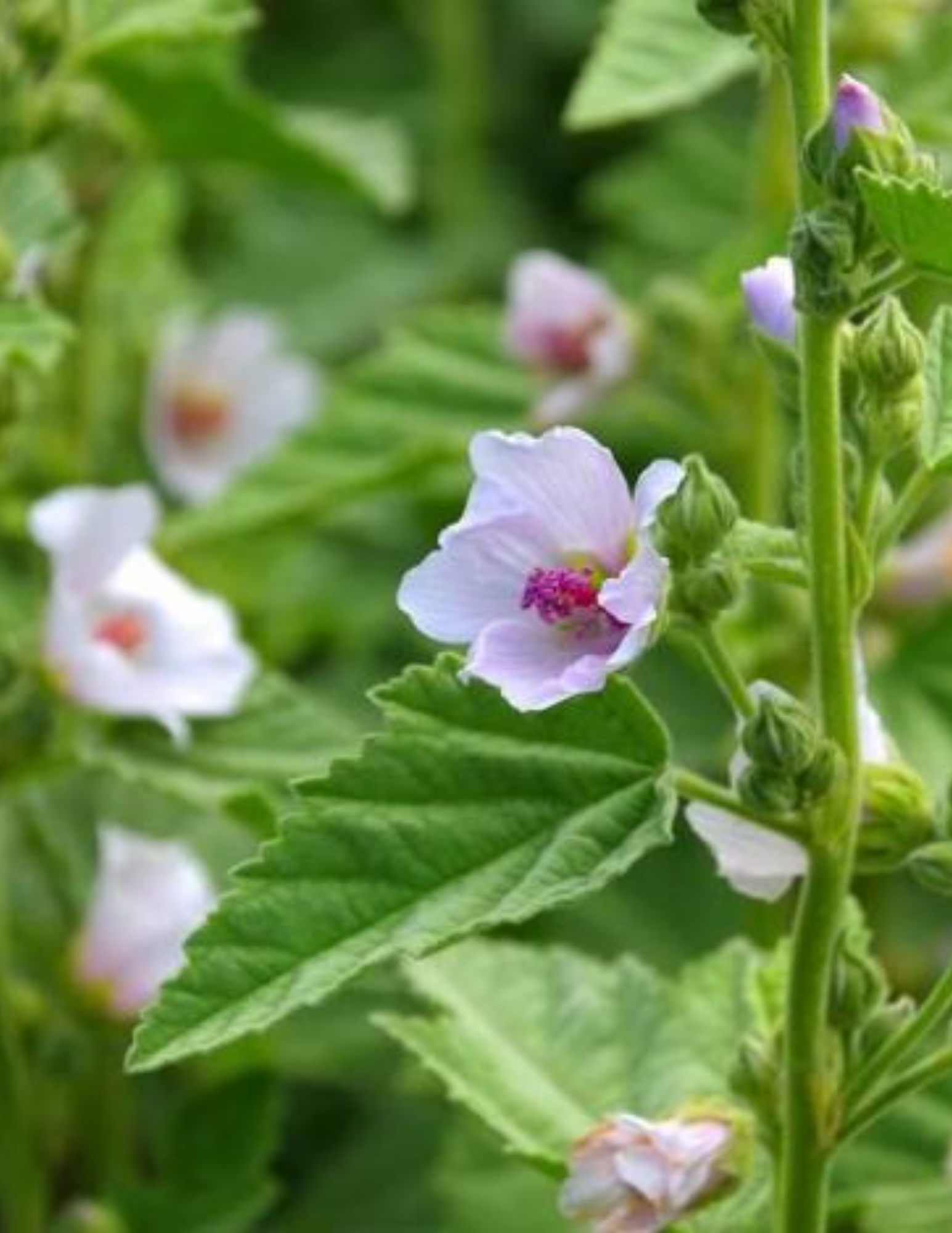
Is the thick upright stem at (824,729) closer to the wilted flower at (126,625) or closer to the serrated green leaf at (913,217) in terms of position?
the serrated green leaf at (913,217)

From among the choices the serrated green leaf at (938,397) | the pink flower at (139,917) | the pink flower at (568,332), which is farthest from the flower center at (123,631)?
the serrated green leaf at (938,397)

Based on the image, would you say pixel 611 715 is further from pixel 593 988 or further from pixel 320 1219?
pixel 320 1219

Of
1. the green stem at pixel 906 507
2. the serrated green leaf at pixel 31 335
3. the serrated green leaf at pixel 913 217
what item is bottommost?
the serrated green leaf at pixel 31 335

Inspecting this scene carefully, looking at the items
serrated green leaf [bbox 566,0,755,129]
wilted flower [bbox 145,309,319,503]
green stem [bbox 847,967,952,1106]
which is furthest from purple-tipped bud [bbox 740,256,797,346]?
wilted flower [bbox 145,309,319,503]

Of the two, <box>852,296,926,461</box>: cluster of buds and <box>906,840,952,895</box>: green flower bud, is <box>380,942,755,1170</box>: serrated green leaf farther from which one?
<box>852,296,926,461</box>: cluster of buds

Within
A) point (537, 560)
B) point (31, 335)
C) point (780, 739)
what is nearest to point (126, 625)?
point (31, 335)
